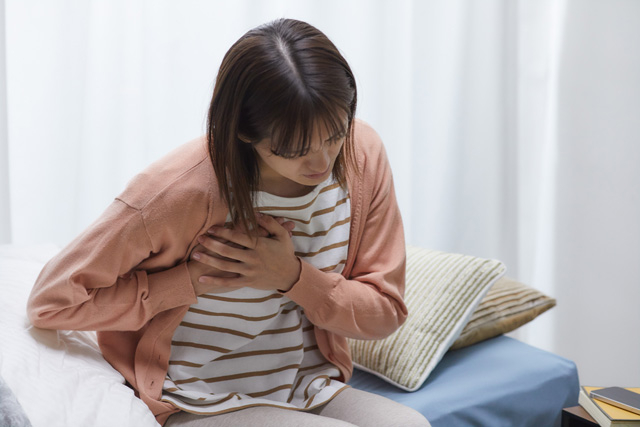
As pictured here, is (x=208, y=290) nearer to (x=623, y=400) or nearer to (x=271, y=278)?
(x=271, y=278)

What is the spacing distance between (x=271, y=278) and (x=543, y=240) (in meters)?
1.48

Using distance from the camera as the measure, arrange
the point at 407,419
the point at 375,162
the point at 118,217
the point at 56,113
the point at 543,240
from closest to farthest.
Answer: the point at 118,217 → the point at 407,419 → the point at 375,162 → the point at 56,113 → the point at 543,240

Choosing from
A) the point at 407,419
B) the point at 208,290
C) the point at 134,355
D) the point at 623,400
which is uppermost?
the point at 208,290

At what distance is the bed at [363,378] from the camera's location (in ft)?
3.04

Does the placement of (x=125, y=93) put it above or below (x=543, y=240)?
above

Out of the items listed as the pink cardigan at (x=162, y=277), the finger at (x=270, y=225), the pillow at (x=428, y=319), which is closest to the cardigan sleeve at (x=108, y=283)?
the pink cardigan at (x=162, y=277)

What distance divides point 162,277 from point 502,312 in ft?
2.95

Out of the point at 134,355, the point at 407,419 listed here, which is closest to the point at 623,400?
the point at 407,419

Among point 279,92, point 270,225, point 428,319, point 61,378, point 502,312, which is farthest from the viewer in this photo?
point 502,312

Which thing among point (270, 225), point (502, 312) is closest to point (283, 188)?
point (270, 225)

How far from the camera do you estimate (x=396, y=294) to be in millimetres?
1188

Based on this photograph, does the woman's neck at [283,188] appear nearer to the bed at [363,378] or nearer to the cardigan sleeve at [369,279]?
the cardigan sleeve at [369,279]

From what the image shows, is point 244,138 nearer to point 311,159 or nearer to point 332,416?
point 311,159

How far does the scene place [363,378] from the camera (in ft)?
4.83
